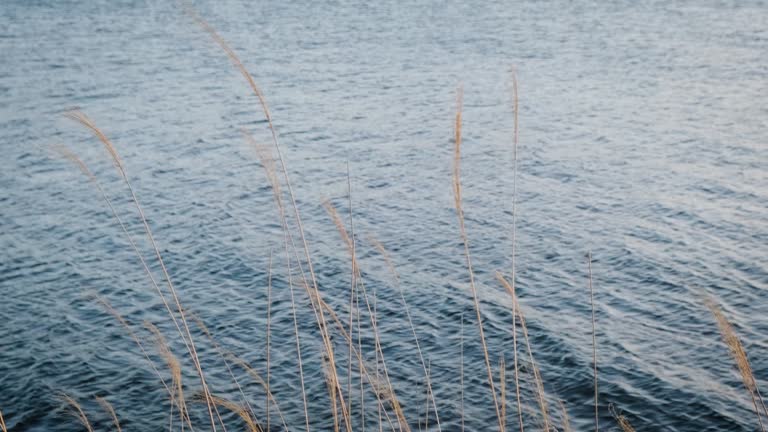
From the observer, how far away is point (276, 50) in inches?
1140

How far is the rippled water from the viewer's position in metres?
9.48

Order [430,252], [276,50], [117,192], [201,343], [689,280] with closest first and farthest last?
[201,343] < [689,280] < [430,252] < [117,192] < [276,50]

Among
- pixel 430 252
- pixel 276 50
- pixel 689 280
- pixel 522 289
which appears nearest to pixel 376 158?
pixel 430 252

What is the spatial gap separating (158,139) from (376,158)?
534 cm

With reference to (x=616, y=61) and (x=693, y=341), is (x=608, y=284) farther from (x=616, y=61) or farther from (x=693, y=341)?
(x=616, y=61)

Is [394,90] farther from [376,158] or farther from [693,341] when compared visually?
[693,341]

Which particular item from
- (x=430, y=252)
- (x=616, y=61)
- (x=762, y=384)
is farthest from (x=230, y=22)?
(x=762, y=384)

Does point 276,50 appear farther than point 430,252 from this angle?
Yes

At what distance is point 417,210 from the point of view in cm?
1444

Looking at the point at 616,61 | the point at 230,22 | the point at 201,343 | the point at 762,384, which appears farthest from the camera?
the point at 230,22

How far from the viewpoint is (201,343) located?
1047 centimetres

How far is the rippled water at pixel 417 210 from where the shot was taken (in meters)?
9.48

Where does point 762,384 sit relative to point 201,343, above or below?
above

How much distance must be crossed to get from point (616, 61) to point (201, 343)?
1838 cm
